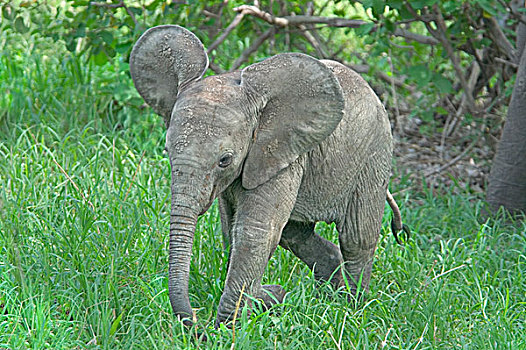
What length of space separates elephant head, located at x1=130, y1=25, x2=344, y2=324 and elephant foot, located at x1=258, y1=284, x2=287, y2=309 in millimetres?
631

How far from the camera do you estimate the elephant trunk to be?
307cm

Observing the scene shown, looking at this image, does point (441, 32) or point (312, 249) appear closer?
point (312, 249)

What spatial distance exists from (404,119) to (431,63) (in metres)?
1.62

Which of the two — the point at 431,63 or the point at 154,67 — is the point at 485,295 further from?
the point at 431,63

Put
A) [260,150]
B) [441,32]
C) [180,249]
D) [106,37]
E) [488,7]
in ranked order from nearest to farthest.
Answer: [180,249], [260,150], [488,7], [106,37], [441,32]

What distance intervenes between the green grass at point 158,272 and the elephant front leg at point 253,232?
142 millimetres

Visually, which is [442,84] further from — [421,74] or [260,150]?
[260,150]

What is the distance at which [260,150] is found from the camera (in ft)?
Result: 10.9

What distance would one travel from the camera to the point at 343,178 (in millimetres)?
3719

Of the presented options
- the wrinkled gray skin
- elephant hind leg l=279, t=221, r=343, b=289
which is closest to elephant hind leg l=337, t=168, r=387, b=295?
the wrinkled gray skin

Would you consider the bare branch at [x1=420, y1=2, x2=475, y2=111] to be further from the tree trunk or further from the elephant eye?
the elephant eye

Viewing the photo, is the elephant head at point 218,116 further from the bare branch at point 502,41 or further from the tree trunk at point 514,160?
the bare branch at point 502,41

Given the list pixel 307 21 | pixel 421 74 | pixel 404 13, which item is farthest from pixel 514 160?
pixel 307 21

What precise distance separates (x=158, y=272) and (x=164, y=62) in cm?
122
